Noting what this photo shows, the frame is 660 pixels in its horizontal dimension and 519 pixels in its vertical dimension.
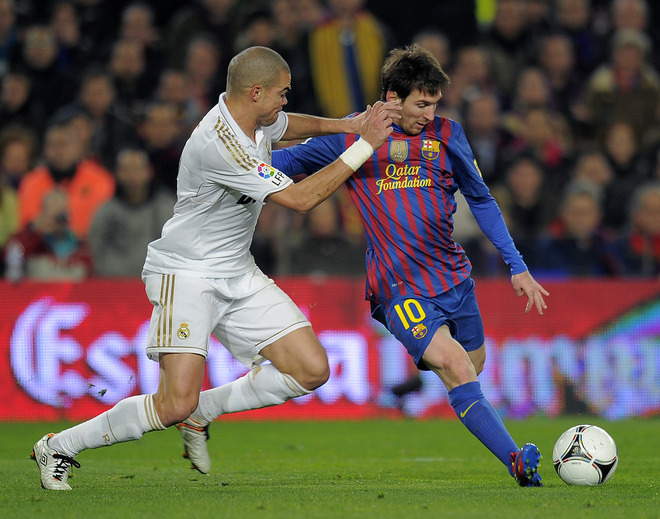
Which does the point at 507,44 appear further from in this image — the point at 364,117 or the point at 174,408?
the point at 174,408

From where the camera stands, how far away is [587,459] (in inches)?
223

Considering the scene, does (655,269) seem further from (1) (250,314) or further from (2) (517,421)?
(1) (250,314)

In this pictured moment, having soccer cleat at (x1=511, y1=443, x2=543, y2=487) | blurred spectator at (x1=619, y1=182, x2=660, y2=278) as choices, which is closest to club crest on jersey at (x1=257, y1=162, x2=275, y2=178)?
soccer cleat at (x1=511, y1=443, x2=543, y2=487)

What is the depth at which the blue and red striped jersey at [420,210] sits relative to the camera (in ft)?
20.2

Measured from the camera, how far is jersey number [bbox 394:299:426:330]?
19.5ft

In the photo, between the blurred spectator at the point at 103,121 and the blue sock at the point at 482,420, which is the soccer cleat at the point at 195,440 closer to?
the blue sock at the point at 482,420

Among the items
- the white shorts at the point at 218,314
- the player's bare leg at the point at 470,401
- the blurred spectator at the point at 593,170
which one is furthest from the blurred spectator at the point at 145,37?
the player's bare leg at the point at 470,401

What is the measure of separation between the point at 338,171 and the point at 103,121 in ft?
23.5

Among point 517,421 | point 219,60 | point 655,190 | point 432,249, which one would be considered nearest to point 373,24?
point 219,60

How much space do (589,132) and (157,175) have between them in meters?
5.07

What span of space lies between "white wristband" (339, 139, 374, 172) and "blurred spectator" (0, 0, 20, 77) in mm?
8317

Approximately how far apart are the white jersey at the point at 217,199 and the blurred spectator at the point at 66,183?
527 cm

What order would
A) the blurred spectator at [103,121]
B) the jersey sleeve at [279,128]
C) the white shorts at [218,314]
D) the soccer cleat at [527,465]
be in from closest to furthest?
the soccer cleat at [527,465], the white shorts at [218,314], the jersey sleeve at [279,128], the blurred spectator at [103,121]

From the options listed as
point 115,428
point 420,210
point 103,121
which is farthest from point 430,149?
point 103,121
